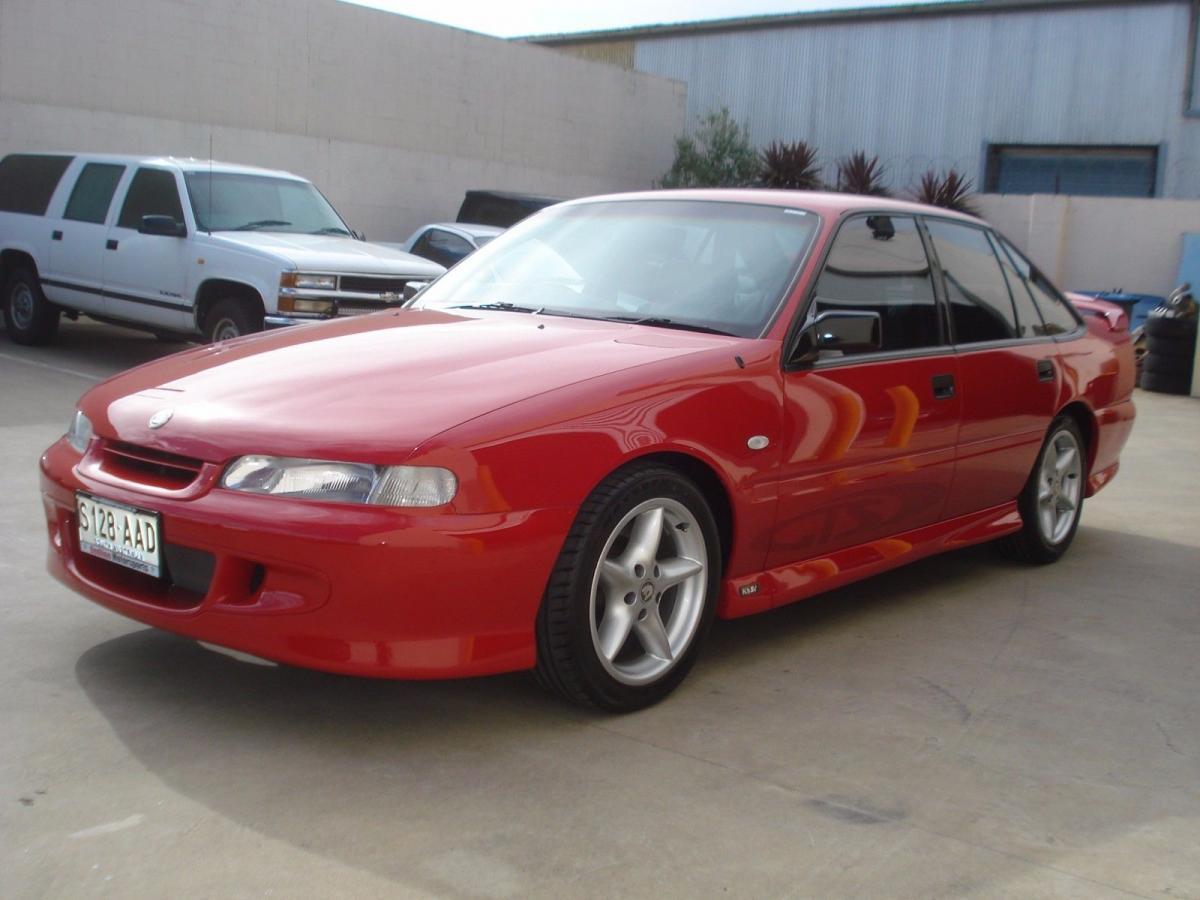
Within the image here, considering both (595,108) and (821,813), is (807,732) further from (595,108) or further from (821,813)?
(595,108)

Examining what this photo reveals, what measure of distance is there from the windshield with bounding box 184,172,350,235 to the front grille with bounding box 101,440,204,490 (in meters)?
6.96

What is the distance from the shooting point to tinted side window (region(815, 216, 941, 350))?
4.59 m

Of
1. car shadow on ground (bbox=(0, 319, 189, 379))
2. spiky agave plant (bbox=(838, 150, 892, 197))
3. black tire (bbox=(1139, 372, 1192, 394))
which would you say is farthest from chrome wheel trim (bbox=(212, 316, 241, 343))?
spiky agave plant (bbox=(838, 150, 892, 197))

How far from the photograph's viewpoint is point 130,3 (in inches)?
650

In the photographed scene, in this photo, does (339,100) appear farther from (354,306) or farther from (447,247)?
(354,306)

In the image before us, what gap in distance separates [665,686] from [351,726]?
2.90 feet

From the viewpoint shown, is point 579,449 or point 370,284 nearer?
point 579,449

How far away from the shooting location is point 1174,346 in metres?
14.1

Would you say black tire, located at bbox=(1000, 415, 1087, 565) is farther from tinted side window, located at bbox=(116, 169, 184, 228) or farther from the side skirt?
tinted side window, located at bbox=(116, 169, 184, 228)

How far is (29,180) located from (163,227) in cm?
282

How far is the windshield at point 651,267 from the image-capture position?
14.5 ft

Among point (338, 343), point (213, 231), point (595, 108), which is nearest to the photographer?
point (338, 343)

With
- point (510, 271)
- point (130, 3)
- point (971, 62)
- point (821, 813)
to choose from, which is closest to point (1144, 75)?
point (971, 62)

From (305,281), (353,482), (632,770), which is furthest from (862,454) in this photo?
(305,281)
